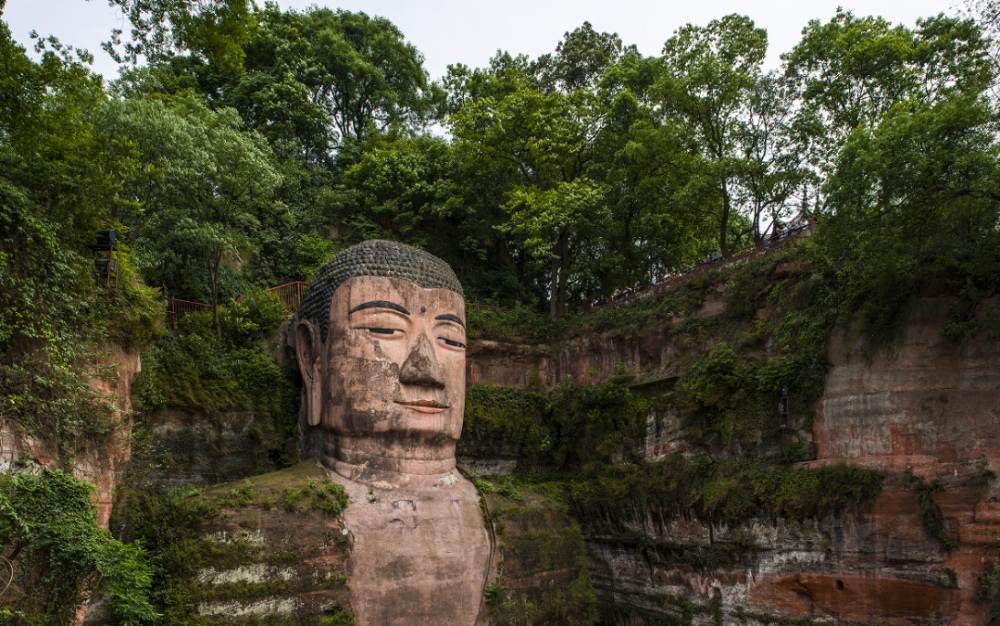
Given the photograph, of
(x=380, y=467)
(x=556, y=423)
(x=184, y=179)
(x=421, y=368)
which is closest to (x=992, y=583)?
(x=556, y=423)

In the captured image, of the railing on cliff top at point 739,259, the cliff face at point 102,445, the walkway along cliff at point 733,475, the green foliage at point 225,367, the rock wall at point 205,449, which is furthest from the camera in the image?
the railing on cliff top at point 739,259

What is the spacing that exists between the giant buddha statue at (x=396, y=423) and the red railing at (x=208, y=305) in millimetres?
3022

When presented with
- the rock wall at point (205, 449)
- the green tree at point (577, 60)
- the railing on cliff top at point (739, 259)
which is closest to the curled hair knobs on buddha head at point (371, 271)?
the rock wall at point (205, 449)

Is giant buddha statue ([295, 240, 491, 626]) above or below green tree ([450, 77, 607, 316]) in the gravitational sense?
below

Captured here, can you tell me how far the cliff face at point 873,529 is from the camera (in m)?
12.4

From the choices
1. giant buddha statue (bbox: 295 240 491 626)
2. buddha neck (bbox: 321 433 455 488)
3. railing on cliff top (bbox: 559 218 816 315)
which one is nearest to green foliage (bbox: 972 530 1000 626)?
railing on cliff top (bbox: 559 218 816 315)

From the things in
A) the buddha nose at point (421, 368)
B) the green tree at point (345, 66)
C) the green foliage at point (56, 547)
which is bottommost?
the green foliage at point (56, 547)

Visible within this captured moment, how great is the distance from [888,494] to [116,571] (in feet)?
40.0

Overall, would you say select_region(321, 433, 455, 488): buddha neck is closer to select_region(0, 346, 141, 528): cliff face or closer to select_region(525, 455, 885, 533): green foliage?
select_region(0, 346, 141, 528): cliff face

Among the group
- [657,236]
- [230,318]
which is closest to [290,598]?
[230,318]

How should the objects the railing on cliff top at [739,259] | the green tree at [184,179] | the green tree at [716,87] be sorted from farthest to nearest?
the green tree at [716,87] < the railing on cliff top at [739,259] < the green tree at [184,179]

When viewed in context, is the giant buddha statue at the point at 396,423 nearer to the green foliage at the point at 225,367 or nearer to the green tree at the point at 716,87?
the green foliage at the point at 225,367

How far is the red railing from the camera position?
1697 centimetres

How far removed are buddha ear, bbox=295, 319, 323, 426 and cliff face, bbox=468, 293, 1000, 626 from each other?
7135 millimetres
